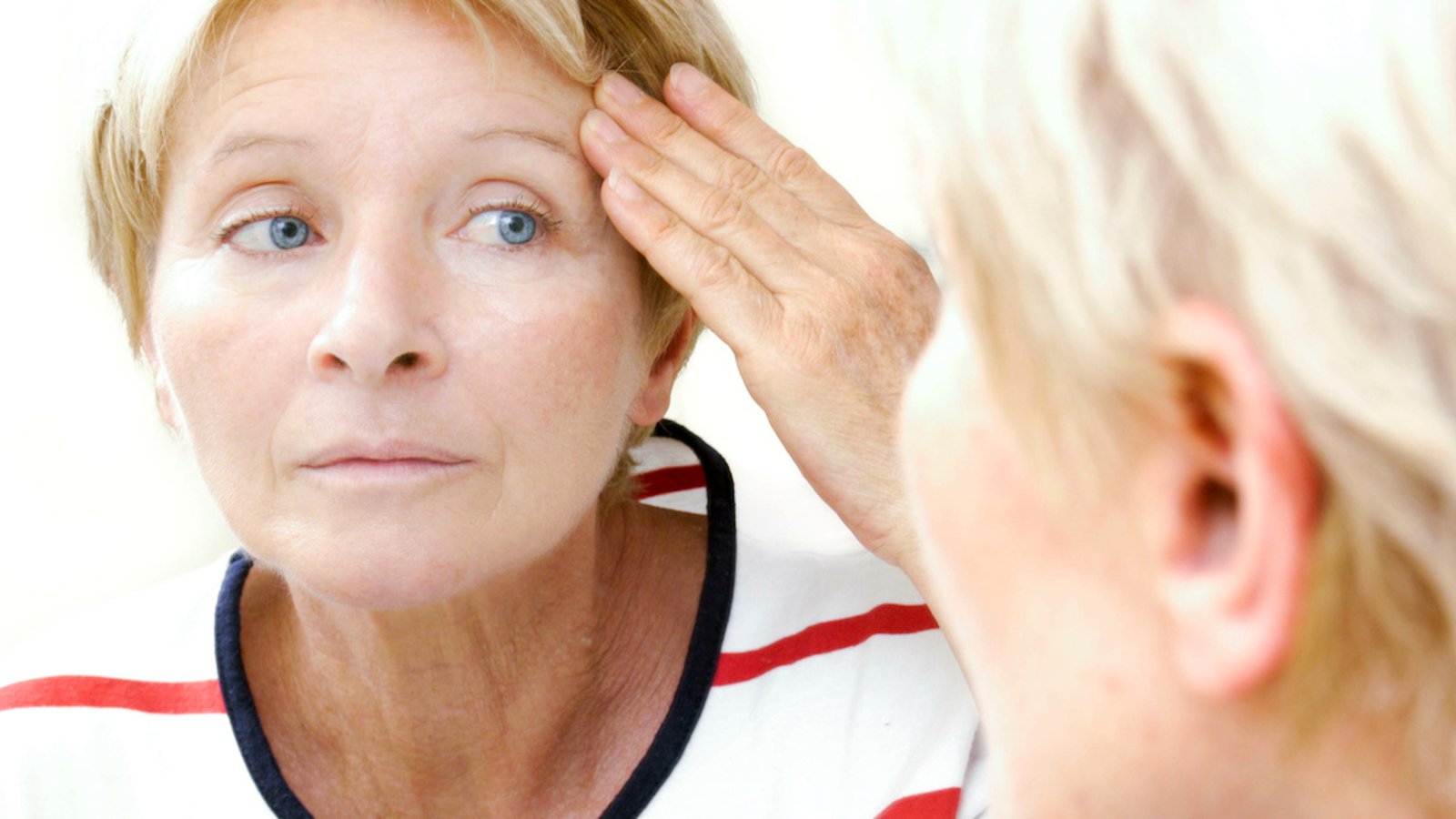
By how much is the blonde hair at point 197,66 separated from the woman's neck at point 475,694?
309mm

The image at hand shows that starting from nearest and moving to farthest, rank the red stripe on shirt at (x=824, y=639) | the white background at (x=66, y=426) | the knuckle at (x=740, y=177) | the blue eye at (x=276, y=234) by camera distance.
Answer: the blue eye at (x=276, y=234) < the knuckle at (x=740, y=177) < the red stripe on shirt at (x=824, y=639) < the white background at (x=66, y=426)

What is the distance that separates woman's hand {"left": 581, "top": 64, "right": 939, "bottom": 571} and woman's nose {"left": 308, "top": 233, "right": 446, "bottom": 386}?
216 mm

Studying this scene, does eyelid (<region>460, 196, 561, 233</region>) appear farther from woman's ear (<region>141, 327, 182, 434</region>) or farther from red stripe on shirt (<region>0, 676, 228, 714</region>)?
red stripe on shirt (<region>0, 676, 228, 714</region>)

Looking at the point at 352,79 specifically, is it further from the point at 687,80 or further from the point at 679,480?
the point at 679,480

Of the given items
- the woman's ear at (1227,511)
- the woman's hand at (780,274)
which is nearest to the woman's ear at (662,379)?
the woman's hand at (780,274)

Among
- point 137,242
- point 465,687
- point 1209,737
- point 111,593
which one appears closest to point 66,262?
point 111,593

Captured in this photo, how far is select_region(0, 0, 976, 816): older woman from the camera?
1170mm

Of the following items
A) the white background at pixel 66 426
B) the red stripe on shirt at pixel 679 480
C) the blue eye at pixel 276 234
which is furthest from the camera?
the white background at pixel 66 426

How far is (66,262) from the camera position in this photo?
191 cm

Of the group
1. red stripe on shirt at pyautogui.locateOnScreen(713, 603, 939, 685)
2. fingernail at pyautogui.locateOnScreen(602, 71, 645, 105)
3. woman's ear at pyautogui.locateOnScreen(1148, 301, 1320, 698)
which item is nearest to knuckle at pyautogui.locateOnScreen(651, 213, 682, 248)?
fingernail at pyautogui.locateOnScreen(602, 71, 645, 105)

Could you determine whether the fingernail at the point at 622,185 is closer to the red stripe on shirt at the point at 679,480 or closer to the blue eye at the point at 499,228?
the blue eye at the point at 499,228

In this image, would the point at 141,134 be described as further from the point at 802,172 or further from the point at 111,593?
the point at 111,593

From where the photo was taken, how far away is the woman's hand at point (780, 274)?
1293 mm

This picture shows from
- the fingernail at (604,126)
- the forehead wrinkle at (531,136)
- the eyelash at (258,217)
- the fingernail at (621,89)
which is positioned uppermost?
the fingernail at (621,89)
